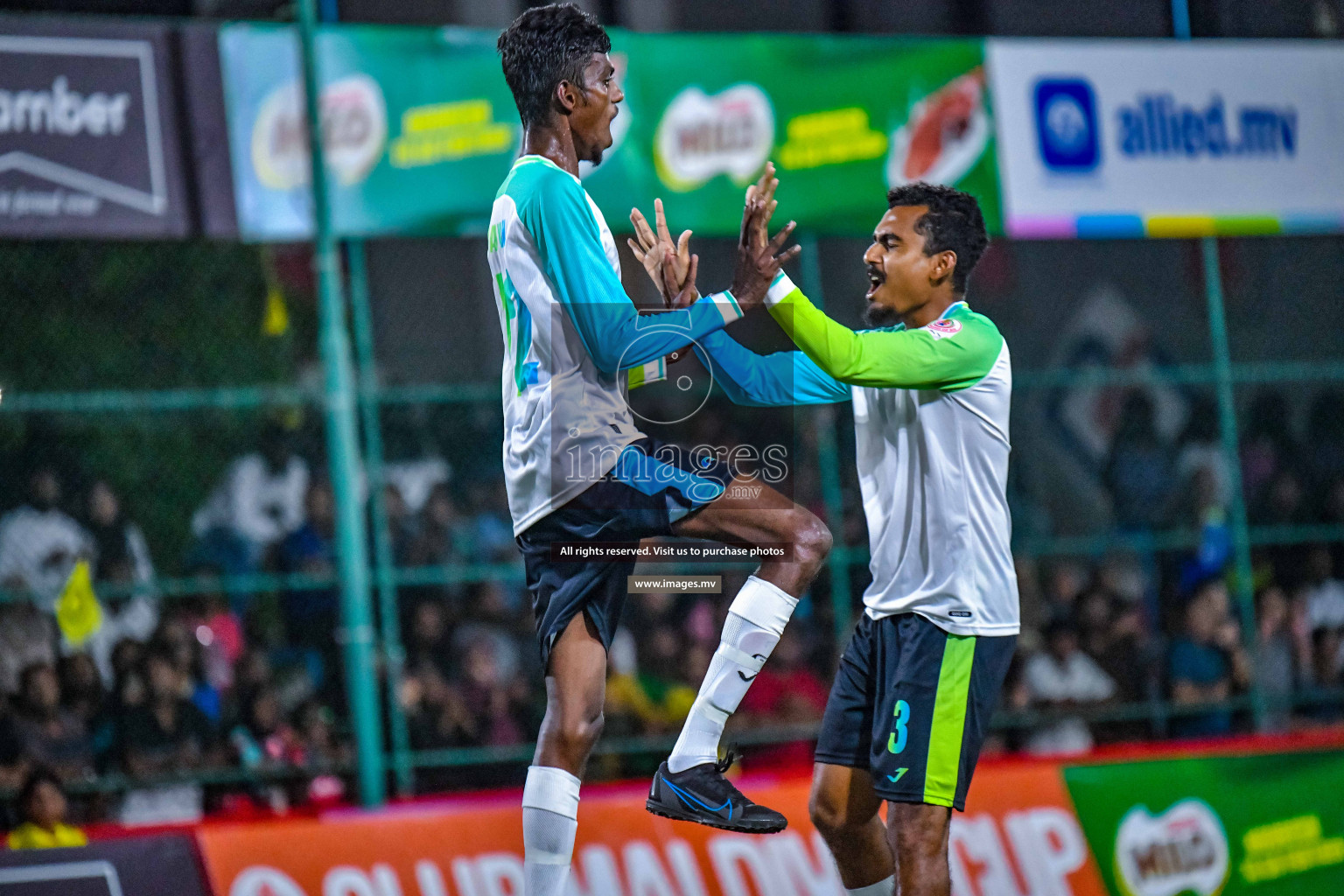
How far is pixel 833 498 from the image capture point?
313 inches

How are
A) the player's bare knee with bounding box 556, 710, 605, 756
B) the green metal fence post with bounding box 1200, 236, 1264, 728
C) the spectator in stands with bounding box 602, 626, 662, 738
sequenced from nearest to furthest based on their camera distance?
the player's bare knee with bounding box 556, 710, 605, 756 < the spectator in stands with bounding box 602, 626, 662, 738 < the green metal fence post with bounding box 1200, 236, 1264, 728

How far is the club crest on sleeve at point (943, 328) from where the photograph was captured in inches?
157

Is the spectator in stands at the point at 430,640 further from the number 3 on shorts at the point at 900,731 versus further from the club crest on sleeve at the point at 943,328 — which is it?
the club crest on sleeve at the point at 943,328

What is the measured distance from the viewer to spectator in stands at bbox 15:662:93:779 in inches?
257

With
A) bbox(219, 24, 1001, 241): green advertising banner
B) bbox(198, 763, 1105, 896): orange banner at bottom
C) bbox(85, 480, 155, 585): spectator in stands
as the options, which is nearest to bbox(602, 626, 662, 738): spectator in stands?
bbox(198, 763, 1105, 896): orange banner at bottom

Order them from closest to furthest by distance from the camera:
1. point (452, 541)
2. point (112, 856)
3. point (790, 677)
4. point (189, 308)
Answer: point (112, 856)
point (790, 677)
point (452, 541)
point (189, 308)

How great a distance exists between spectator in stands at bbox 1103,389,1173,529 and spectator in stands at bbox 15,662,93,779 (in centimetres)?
622

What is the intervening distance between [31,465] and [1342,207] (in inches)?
292

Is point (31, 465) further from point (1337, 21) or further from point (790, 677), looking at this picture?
point (1337, 21)

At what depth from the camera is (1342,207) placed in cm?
866

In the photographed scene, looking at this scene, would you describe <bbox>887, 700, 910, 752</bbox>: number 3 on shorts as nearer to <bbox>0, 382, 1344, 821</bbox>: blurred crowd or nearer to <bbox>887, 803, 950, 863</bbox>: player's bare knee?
<bbox>887, 803, 950, 863</bbox>: player's bare knee

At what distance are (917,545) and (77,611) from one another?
435 centimetres

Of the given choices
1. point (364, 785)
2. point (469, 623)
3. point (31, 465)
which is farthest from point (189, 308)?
point (364, 785)

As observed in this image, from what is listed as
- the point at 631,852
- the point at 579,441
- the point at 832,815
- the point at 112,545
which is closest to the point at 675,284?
the point at 579,441
